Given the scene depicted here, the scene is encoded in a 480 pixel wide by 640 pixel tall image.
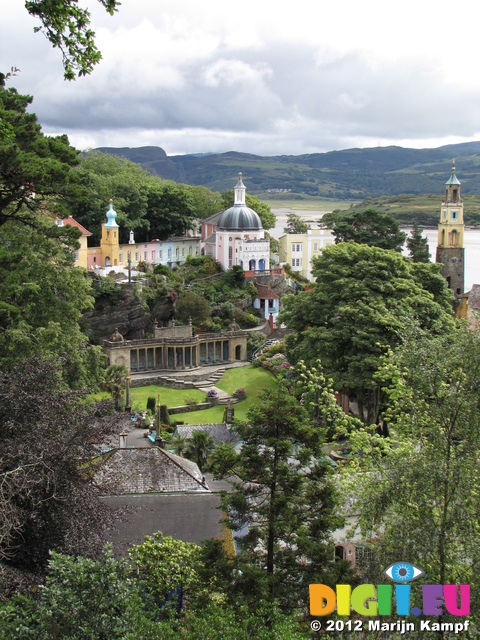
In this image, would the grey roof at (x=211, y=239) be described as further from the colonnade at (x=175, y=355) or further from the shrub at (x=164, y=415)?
the shrub at (x=164, y=415)

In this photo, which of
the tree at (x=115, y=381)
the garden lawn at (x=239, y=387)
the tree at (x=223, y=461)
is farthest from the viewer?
the garden lawn at (x=239, y=387)

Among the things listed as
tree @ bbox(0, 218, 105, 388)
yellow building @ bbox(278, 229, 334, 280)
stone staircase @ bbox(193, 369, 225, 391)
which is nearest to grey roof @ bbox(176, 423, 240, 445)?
tree @ bbox(0, 218, 105, 388)

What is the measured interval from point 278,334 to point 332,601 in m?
42.9

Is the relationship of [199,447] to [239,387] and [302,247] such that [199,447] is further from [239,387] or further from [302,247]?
[302,247]

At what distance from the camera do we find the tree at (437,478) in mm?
15758

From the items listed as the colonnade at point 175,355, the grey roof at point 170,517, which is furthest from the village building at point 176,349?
the grey roof at point 170,517

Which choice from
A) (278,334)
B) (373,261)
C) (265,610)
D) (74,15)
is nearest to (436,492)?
(265,610)

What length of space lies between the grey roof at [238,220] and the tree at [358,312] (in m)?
24.7

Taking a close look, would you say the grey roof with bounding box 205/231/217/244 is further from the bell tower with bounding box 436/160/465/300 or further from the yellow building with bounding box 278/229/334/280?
the bell tower with bounding box 436/160/465/300

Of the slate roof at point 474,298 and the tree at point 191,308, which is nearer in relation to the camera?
the tree at point 191,308

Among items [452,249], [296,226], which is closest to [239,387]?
[452,249]

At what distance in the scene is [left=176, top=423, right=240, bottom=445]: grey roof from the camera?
37.6 meters

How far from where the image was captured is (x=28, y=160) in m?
24.0

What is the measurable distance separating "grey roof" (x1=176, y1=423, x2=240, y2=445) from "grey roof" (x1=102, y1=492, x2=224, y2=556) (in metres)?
13.7
